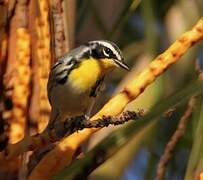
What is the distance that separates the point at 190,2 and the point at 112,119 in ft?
1.60

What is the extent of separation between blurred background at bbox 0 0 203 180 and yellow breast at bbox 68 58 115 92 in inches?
1.3

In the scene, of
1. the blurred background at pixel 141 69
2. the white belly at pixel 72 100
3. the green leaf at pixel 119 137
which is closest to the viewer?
the green leaf at pixel 119 137

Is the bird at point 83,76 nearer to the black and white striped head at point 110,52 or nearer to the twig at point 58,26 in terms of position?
the black and white striped head at point 110,52

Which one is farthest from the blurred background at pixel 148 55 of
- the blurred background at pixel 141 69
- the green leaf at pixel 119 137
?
→ the green leaf at pixel 119 137

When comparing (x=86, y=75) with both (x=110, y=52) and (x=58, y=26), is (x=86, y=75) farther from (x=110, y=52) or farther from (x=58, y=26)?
(x=58, y=26)

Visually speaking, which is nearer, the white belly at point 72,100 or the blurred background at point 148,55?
the blurred background at point 148,55

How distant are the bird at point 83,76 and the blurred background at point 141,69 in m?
0.03

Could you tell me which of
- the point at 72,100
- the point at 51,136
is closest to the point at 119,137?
the point at 51,136

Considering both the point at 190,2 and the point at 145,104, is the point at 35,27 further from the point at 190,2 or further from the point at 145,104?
the point at 190,2

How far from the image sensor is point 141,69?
84 centimetres

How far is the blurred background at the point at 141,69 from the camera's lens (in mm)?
537

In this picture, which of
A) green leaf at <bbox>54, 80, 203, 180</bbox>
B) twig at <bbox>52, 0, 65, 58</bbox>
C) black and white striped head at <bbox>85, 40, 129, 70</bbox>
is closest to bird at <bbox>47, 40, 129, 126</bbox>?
black and white striped head at <bbox>85, 40, 129, 70</bbox>

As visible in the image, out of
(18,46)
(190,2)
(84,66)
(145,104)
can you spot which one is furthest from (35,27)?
(190,2)

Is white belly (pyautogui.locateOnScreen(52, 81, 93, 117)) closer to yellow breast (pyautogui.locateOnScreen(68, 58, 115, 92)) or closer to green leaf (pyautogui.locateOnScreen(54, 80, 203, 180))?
yellow breast (pyautogui.locateOnScreen(68, 58, 115, 92))
